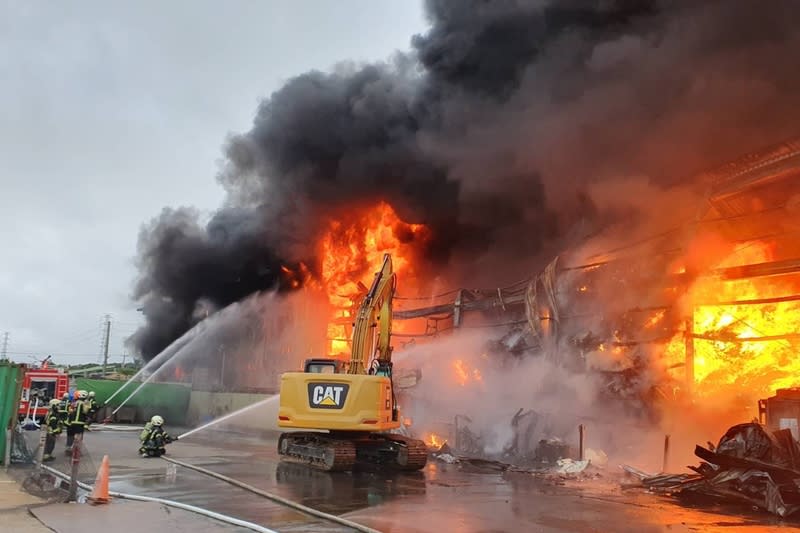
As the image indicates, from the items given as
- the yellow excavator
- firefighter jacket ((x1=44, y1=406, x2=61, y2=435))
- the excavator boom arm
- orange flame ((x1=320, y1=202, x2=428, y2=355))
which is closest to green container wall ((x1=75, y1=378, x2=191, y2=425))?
orange flame ((x1=320, y1=202, x2=428, y2=355))

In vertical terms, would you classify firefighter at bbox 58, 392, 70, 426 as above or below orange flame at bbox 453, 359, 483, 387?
below

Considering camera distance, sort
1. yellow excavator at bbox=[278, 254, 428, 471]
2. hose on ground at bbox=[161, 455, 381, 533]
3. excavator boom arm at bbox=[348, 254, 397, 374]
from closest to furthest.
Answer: hose on ground at bbox=[161, 455, 381, 533], yellow excavator at bbox=[278, 254, 428, 471], excavator boom arm at bbox=[348, 254, 397, 374]

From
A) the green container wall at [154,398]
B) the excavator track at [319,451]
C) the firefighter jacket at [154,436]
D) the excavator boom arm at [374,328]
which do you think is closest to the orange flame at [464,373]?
the excavator boom arm at [374,328]

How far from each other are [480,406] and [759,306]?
24.5ft

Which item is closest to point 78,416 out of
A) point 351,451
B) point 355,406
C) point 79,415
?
point 79,415

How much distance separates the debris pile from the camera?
8234 millimetres

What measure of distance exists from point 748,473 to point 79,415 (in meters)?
12.0

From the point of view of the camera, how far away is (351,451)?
1095 cm

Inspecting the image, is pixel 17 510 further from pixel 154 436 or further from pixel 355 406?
pixel 154 436

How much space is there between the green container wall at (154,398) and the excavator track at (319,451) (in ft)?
46.1

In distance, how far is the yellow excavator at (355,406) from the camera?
422 inches

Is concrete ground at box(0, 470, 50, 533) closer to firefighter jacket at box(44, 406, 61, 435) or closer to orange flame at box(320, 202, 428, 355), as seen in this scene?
firefighter jacket at box(44, 406, 61, 435)

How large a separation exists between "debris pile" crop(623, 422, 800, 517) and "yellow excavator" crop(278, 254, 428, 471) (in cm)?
456

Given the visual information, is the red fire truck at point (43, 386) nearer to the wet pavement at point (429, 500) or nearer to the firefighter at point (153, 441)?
the wet pavement at point (429, 500)
